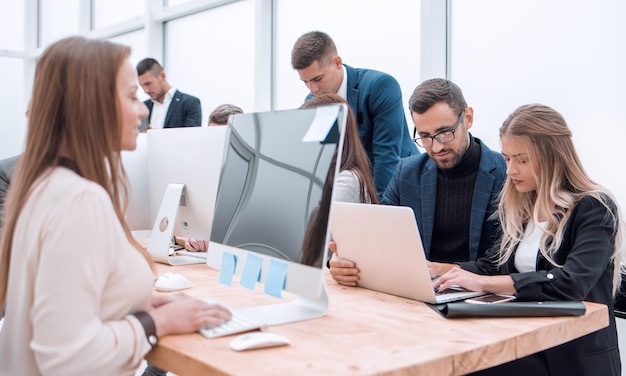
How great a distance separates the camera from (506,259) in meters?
1.78

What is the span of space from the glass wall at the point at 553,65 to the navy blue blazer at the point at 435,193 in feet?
2.21

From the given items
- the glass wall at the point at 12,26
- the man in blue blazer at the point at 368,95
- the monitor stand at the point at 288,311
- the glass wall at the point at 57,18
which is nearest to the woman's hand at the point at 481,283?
the monitor stand at the point at 288,311

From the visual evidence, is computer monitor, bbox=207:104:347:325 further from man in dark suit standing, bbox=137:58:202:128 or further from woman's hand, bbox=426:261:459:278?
man in dark suit standing, bbox=137:58:202:128

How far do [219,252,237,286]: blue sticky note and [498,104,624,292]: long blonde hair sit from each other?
0.78 metres

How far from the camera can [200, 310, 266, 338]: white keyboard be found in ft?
A: 3.91

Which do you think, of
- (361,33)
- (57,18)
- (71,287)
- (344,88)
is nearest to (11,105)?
(57,18)

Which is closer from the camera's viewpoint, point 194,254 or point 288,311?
point 288,311

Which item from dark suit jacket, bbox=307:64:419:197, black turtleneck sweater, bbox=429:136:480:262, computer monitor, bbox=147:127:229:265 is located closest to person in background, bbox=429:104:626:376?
black turtleneck sweater, bbox=429:136:480:262

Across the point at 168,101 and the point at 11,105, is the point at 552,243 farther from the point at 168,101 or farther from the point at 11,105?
the point at 11,105

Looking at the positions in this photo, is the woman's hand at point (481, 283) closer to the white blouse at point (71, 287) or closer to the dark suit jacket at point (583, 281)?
the dark suit jacket at point (583, 281)

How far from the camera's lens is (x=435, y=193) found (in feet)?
7.14

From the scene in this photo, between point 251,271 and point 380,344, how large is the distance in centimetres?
37

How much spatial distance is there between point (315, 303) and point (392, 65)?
2259 mm

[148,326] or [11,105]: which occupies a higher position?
[11,105]
